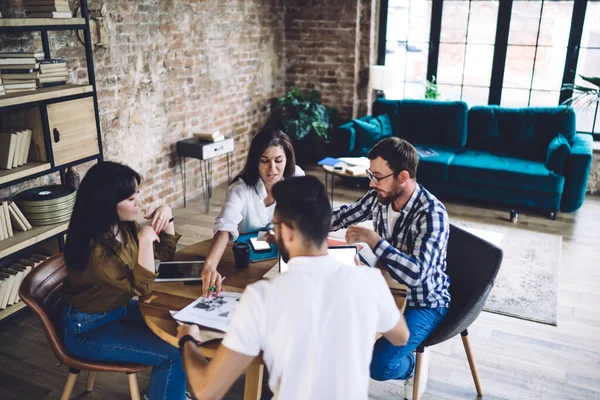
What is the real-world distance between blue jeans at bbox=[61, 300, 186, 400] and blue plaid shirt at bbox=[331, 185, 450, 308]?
3.08 ft

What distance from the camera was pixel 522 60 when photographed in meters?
6.42

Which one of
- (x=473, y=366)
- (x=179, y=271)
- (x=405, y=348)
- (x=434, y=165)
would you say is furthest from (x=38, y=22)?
(x=434, y=165)

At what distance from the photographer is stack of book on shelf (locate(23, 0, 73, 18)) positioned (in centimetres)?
334

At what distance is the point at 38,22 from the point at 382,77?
3884 mm

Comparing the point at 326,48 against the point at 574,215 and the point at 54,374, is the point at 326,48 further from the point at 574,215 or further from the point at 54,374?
the point at 54,374

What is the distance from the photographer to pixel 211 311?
202cm

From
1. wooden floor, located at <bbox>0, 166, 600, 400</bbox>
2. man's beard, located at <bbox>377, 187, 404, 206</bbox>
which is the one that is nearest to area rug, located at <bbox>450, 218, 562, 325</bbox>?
wooden floor, located at <bbox>0, 166, 600, 400</bbox>

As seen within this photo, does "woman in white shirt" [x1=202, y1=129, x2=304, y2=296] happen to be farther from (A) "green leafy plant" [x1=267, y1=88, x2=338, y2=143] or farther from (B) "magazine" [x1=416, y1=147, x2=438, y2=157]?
(A) "green leafy plant" [x1=267, y1=88, x2=338, y2=143]

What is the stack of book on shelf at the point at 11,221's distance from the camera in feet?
10.6

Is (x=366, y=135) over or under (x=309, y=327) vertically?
under

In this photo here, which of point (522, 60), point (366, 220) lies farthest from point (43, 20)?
point (522, 60)

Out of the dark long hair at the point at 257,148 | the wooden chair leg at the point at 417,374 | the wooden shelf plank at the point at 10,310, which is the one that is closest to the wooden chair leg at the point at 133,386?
the dark long hair at the point at 257,148

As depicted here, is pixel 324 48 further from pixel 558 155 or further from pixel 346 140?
pixel 558 155

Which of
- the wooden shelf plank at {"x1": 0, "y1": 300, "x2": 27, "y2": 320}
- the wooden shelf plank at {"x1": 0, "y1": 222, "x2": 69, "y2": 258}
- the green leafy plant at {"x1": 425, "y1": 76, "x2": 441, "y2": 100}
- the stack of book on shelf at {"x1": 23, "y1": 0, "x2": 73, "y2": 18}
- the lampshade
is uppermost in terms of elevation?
the stack of book on shelf at {"x1": 23, "y1": 0, "x2": 73, "y2": 18}
